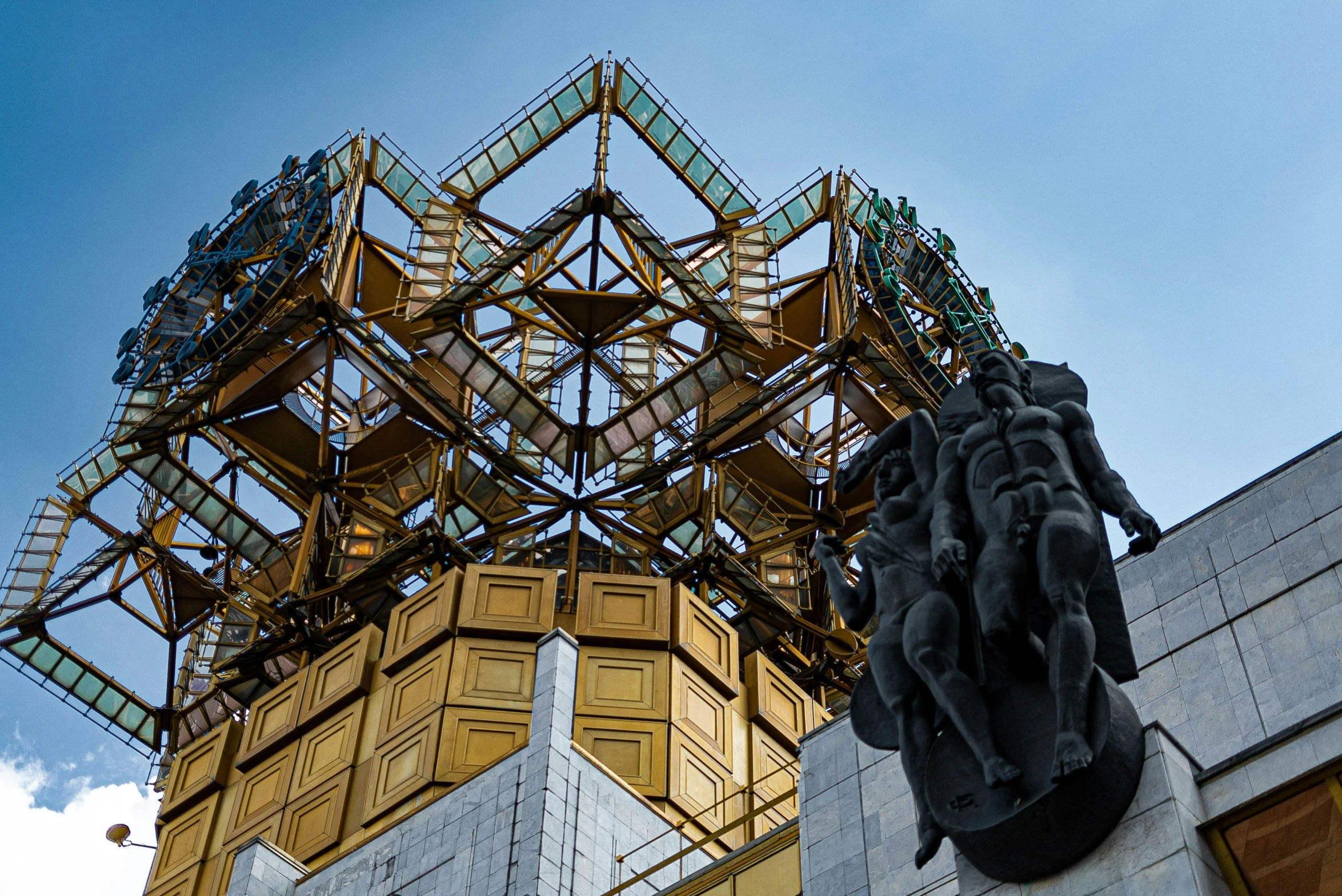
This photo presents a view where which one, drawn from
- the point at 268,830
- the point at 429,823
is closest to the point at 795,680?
the point at 268,830

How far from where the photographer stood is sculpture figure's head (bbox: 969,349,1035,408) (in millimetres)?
14641

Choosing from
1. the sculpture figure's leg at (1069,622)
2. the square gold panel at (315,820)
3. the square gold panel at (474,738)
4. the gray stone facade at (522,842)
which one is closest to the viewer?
the sculpture figure's leg at (1069,622)

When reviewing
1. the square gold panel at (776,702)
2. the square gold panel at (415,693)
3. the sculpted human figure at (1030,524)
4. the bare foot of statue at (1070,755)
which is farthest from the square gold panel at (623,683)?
the bare foot of statue at (1070,755)

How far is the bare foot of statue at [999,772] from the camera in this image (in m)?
12.4

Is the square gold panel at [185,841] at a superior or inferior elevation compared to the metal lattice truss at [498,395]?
inferior

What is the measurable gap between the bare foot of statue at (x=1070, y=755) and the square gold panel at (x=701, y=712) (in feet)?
66.8

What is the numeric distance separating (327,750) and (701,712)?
7332 mm

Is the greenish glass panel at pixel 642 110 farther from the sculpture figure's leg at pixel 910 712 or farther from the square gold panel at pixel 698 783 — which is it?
the sculpture figure's leg at pixel 910 712

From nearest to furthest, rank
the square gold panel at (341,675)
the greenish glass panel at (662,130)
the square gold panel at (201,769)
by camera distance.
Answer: the square gold panel at (341,675) < the square gold panel at (201,769) < the greenish glass panel at (662,130)

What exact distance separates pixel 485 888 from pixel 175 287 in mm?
22706

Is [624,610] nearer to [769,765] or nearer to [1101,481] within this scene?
[769,765]

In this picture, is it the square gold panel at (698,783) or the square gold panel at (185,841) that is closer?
the square gold panel at (698,783)

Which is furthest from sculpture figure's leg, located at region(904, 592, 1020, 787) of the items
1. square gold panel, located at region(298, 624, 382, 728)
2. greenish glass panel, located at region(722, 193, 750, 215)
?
greenish glass panel, located at region(722, 193, 750, 215)

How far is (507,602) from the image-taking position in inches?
1328
